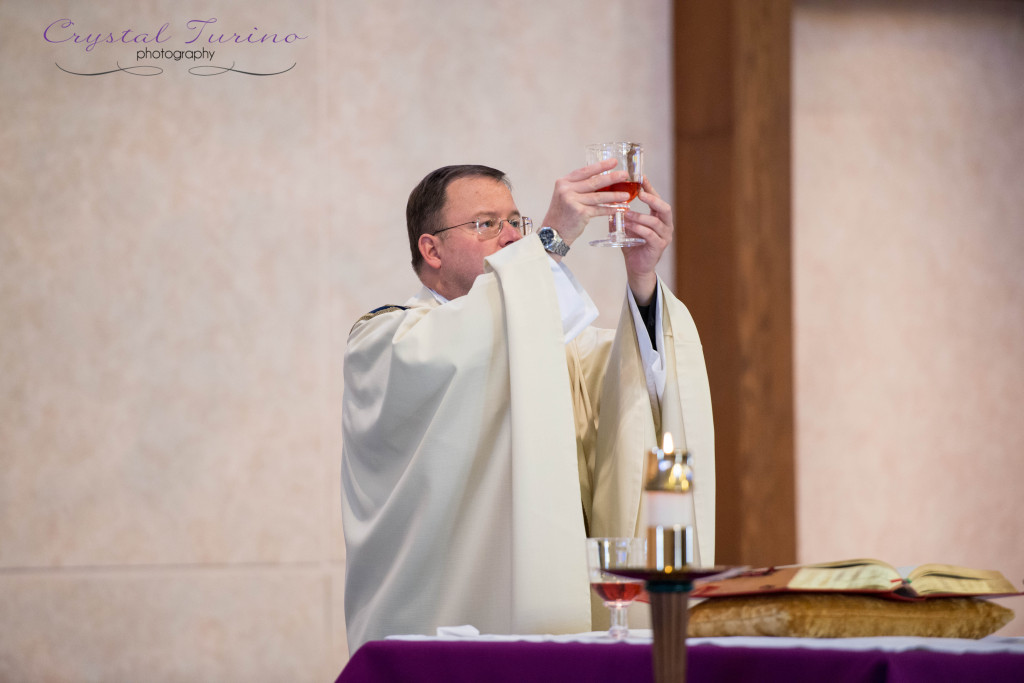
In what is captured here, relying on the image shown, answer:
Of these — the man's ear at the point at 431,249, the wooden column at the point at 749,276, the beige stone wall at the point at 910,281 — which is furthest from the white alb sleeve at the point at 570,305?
the beige stone wall at the point at 910,281

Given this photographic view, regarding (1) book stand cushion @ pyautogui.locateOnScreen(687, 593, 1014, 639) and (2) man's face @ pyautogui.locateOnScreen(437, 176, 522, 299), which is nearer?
(1) book stand cushion @ pyautogui.locateOnScreen(687, 593, 1014, 639)

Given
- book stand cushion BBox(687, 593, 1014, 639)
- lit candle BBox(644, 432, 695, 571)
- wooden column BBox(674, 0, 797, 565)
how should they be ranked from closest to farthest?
1. lit candle BBox(644, 432, 695, 571)
2. book stand cushion BBox(687, 593, 1014, 639)
3. wooden column BBox(674, 0, 797, 565)

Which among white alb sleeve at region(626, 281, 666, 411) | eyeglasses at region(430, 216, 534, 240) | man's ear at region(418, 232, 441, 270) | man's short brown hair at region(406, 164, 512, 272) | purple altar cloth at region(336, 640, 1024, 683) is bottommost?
purple altar cloth at region(336, 640, 1024, 683)

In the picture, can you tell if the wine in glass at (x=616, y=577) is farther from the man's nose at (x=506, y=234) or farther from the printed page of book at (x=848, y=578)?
the man's nose at (x=506, y=234)

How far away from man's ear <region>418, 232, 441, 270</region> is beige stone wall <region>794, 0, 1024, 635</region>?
1896mm

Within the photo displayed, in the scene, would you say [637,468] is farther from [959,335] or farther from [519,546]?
[959,335]

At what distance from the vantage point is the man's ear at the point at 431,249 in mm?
2682

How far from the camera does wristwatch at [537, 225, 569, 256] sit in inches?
85.0

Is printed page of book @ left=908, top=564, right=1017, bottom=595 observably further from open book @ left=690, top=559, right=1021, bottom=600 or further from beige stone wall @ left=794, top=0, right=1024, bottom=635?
beige stone wall @ left=794, top=0, right=1024, bottom=635

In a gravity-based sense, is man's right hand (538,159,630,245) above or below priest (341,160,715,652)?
above

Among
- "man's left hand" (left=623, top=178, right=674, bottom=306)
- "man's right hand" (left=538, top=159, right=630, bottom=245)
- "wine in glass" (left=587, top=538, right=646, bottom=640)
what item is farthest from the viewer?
"man's left hand" (left=623, top=178, right=674, bottom=306)

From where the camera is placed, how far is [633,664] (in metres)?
1.10

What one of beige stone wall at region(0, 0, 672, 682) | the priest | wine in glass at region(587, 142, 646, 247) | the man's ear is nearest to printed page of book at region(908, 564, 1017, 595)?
the priest

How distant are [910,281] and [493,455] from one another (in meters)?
2.64
